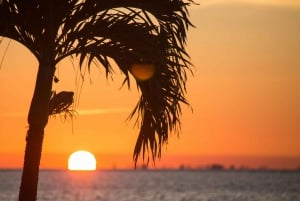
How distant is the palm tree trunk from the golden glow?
2.75ft

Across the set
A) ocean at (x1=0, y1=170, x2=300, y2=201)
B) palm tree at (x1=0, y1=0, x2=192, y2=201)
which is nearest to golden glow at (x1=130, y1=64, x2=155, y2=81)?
palm tree at (x1=0, y1=0, x2=192, y2=201)

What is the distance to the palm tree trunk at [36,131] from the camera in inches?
306

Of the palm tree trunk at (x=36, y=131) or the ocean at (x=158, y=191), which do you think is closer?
the palm tree trunk at (x=36, y=131)

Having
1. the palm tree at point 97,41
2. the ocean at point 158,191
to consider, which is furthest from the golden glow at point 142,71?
the ocean at point 158,191

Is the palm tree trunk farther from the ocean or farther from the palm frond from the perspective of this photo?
the ocean

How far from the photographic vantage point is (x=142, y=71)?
8.24m

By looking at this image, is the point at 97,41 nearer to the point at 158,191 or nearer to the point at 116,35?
the point at 116,35

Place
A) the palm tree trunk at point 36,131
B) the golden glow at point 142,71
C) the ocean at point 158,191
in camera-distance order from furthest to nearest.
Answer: the ocean at point 158,191, the golden glow at point 142,71, the palm tree trunk at point 36,131

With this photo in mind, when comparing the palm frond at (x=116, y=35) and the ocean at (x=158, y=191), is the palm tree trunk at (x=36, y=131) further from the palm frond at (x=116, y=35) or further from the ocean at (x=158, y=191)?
the ocean at (x=158, y=191)

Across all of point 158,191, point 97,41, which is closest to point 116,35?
point 97,41

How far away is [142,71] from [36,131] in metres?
1.23

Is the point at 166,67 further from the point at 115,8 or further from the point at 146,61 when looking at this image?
the point at 115,8

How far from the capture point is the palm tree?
7.81 m

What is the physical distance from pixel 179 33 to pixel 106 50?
77 centimetres
